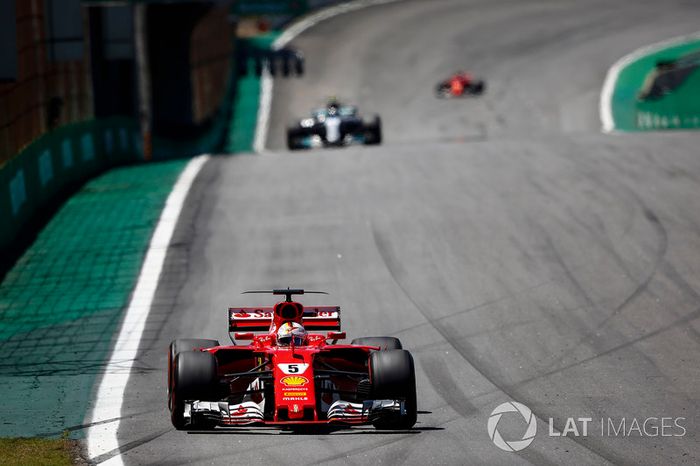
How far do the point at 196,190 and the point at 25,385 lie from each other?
10.6 meters

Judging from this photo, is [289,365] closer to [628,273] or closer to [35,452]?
[35,452]

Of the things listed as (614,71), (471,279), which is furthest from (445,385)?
(614,71)

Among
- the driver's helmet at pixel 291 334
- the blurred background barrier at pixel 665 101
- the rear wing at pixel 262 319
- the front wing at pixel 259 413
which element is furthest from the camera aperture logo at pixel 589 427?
the blurred background barrier at pixel 665 101

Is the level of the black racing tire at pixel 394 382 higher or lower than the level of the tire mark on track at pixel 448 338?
higher

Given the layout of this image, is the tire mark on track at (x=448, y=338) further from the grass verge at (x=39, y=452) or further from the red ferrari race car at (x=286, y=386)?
the grass verge at (x=39, y=452)

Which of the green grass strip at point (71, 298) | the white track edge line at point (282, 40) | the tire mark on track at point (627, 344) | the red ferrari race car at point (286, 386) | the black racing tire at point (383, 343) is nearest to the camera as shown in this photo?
the red ferrari race car at point (286, 386)

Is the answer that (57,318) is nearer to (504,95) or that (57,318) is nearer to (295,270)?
(295,270)

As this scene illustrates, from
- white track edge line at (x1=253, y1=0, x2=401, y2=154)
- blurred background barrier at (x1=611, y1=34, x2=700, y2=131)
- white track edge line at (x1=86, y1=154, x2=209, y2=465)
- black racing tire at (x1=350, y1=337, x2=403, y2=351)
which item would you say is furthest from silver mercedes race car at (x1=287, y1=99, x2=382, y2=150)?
black racing tire at (x1=350, y1=337, x2=403, y2=351)

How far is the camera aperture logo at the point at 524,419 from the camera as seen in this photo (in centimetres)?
1185

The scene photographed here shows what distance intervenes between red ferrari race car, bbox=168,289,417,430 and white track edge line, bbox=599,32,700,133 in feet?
92.6

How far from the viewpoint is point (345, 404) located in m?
12.0

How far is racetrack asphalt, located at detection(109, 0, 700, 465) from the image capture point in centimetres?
1213

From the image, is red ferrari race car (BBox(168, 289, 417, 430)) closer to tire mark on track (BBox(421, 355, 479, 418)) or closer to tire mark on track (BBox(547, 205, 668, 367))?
tire mark on track (BBox(421, 355, 479, 418))

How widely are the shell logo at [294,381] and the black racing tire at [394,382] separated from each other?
0.66 m
